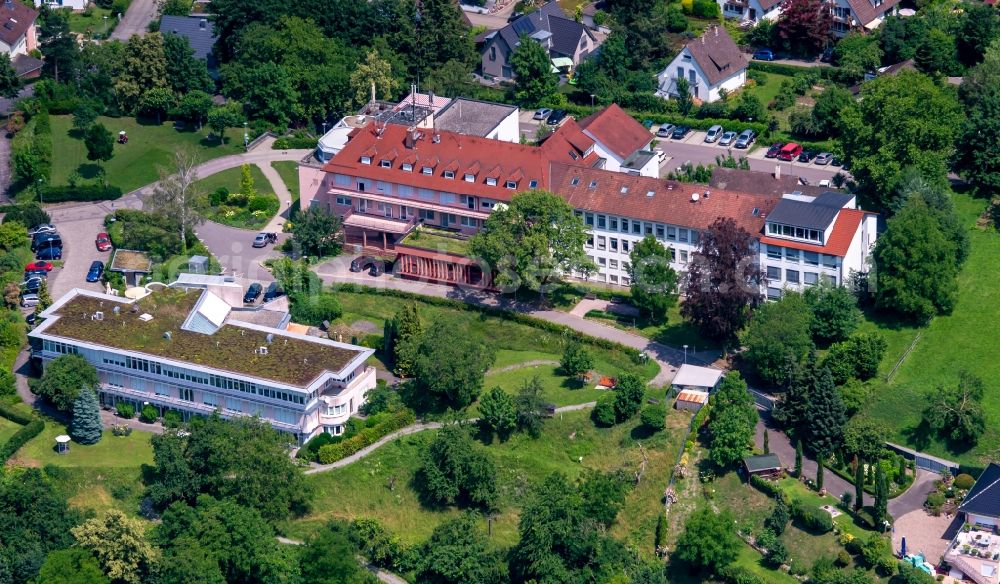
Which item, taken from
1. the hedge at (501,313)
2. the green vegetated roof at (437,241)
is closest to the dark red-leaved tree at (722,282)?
the hedge at (501,313)

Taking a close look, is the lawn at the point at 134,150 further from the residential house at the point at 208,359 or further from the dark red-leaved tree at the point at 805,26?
the dark red-leaved tree at the point at 805,26

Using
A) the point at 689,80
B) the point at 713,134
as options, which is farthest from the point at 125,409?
the point at 689,80

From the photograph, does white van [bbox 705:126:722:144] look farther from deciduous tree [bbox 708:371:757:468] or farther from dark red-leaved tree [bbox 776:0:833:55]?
deciduous tree [bbox 708:371:757:468]

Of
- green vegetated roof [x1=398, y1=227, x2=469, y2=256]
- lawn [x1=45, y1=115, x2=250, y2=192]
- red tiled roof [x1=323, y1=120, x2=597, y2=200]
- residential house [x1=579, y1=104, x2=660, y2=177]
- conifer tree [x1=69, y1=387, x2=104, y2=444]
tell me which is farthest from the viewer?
lawn [x1=45, y1=115, x2=250, y2=192]

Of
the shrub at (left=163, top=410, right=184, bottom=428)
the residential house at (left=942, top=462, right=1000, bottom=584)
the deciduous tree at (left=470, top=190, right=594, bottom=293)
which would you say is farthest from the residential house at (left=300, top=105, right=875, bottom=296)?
the shrub at (left=163, top=410, right=184, bottom=428)

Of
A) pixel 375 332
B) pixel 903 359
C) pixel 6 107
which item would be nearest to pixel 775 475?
pixel 903 359

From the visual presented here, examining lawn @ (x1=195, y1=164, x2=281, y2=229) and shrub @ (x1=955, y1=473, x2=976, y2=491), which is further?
lawn @ (x1=195, y1=164, x2=281, y2=229)
